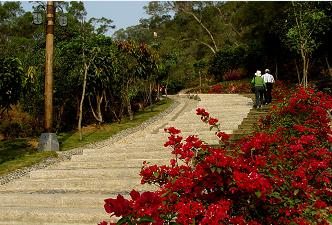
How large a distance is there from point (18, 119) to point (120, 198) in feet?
44.2

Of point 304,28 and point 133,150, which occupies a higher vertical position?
point 304,28

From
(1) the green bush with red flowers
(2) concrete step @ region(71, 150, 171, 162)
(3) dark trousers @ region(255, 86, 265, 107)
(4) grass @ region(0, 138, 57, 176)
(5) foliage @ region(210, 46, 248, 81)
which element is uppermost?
(5) foliage @ region(210, 46, 248, 81)

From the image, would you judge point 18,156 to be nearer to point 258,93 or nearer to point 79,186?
point 79,186

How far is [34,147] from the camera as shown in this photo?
413 inches

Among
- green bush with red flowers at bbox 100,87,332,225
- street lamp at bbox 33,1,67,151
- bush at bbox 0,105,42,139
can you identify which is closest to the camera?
green bush with red flowers at bbox 100,87,332,225

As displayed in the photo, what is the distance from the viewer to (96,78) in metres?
13.7

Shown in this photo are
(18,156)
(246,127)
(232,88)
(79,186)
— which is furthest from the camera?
(232,88)

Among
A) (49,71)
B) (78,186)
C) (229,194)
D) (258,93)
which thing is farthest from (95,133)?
(229,194)

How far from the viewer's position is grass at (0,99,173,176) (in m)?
8.15

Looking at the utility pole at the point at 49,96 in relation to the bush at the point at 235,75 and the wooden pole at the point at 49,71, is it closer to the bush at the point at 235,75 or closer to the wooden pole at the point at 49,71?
the wooden pole at the point at 49,71

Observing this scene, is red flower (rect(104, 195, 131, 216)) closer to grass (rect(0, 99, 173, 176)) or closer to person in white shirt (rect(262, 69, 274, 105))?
grass (rect(0, 99, 173, 176))

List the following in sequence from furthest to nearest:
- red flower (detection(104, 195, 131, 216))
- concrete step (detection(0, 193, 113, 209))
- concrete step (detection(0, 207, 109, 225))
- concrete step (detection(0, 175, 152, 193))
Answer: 1. concrete step (detection(0, 175, 152, 193))
2. concrete step (detection(0, 193, 113, 209))
3. concrete step (detection(0, 207, 109, 225))
4. red flower (detection(104, 195, 131, 216))

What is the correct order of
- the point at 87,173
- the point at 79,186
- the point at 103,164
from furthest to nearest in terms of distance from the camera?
the point at 103,164 → the point at 87,173 → the point at 79,186

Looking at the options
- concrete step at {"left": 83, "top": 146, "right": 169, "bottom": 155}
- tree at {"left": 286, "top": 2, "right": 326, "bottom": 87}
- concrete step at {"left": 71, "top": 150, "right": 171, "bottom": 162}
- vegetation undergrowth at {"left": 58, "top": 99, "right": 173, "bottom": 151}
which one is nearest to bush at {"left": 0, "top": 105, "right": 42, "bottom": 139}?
vegetation undergrowth at {"left": 58, "top": 99, "right": 173, "bottom": 151}
